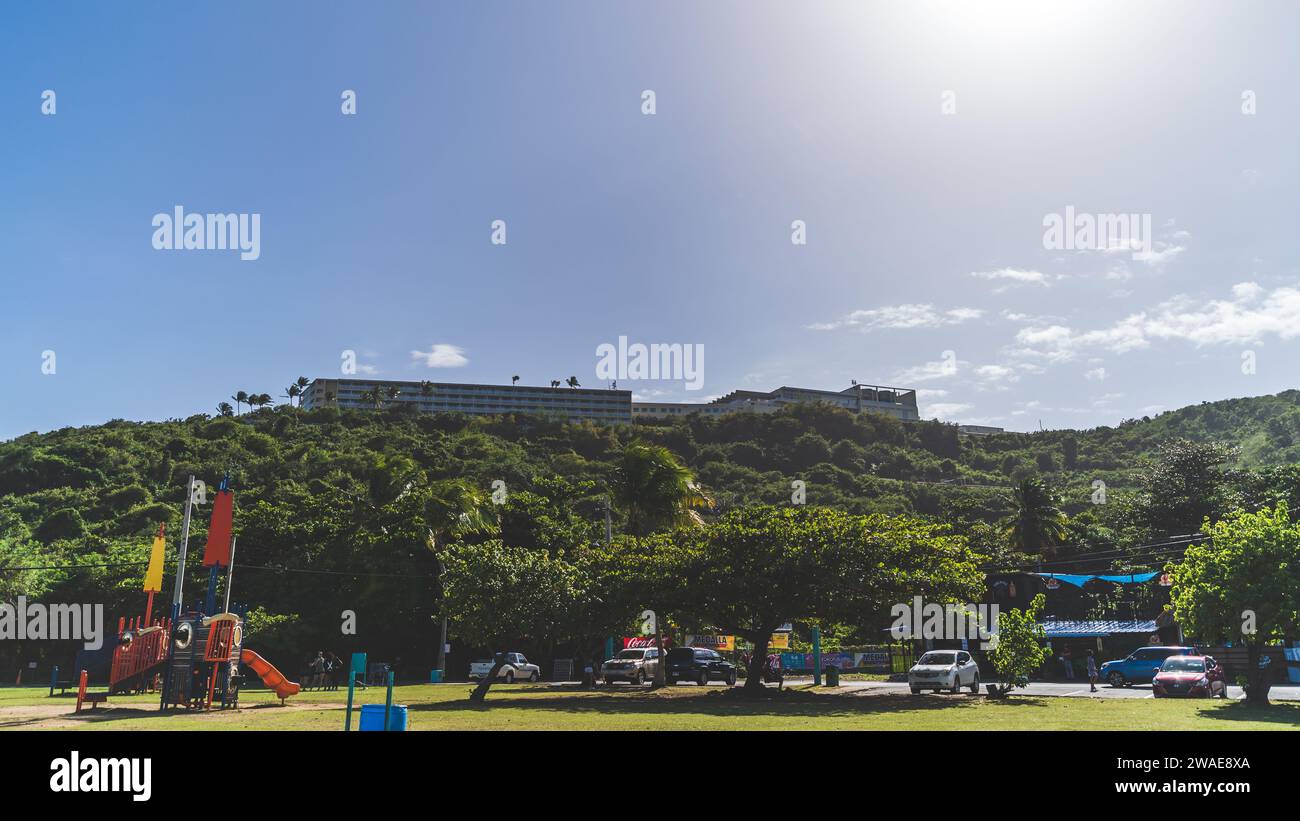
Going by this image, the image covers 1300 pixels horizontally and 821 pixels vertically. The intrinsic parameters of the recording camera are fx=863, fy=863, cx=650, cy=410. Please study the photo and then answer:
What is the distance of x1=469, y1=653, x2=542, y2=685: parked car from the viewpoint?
40719 millimetres

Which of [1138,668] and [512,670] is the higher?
[1138,668]

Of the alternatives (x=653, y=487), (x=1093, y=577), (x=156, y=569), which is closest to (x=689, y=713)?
(x=653, y=487)

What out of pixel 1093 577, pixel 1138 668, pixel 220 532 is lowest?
pixel 1138 668

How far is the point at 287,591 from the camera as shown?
140 feet

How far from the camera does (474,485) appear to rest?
155 ft

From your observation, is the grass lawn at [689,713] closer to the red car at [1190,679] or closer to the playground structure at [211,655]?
the playground structure at [211,655]

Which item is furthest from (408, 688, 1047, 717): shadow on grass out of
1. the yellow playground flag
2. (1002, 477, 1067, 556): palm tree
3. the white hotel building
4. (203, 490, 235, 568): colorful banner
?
the white hotel building

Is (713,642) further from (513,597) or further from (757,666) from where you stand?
(513,597)

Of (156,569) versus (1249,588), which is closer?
(1249,588)

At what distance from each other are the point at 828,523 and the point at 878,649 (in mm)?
28446

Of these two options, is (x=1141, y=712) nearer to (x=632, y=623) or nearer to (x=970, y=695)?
(x=970, y=695)

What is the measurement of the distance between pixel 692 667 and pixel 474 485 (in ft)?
56.4

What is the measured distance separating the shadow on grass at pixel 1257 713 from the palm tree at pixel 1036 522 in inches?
1366
